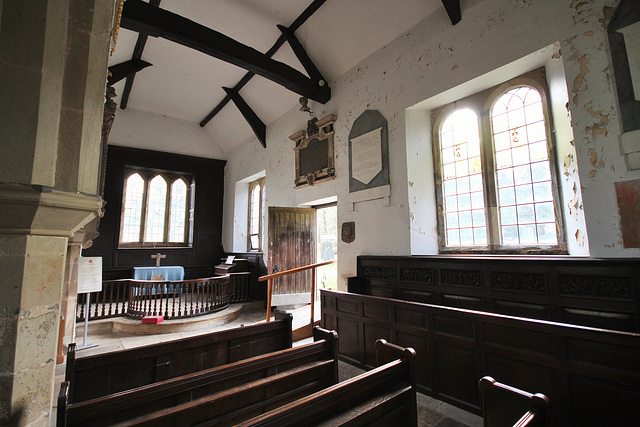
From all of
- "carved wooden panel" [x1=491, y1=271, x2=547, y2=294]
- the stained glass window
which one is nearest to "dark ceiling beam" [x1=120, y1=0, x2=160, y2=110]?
the stained glass window

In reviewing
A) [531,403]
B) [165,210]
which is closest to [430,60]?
[531,403]

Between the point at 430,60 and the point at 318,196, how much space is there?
2.65 metres

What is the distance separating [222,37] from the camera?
414cm

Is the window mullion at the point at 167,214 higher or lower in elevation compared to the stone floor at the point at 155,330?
higher

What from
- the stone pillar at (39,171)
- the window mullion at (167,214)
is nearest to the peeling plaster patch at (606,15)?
the stone pillar at (39,171)

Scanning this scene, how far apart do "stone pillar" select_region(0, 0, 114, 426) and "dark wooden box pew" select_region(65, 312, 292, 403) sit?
0.84 m

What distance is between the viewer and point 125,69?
5895mm

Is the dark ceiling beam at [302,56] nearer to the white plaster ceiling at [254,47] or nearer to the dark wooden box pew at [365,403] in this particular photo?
the white plaster ceiling at [254,47]

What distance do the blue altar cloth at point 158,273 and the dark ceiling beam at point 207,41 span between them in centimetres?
508

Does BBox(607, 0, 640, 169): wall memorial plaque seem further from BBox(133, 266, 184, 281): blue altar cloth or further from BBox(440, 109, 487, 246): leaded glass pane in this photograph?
BBox(133, 266, 184, 281): blue altar cloth

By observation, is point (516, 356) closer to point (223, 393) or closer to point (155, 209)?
point (223, 393)

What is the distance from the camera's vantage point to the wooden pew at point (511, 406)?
1060 millimetres

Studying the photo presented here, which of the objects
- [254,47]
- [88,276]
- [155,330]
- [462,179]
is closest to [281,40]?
[254,47]

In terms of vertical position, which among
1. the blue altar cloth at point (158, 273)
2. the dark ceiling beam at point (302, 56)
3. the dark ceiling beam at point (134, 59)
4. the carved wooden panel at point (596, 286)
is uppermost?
the dark ceiling beam at point (134, 59)
